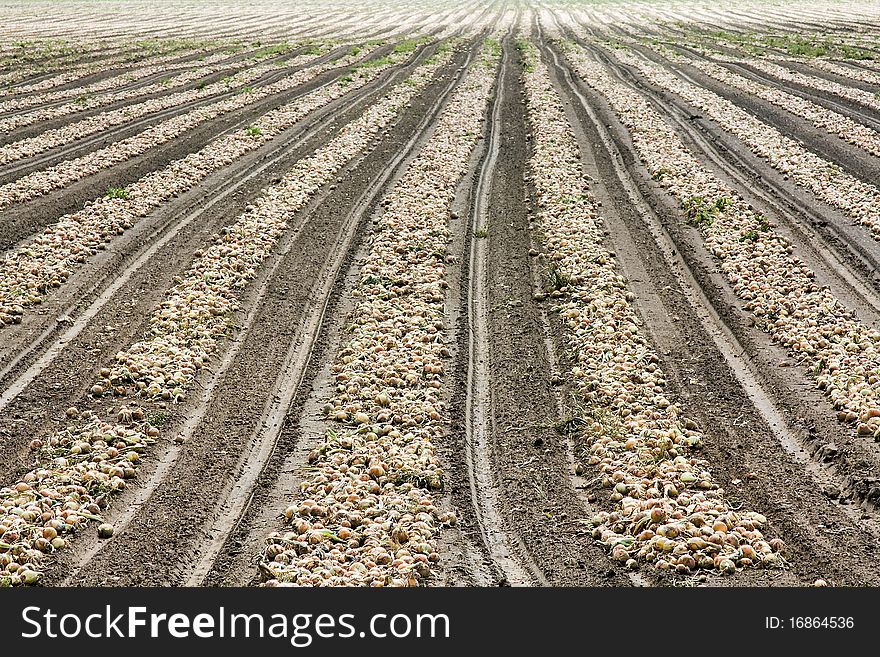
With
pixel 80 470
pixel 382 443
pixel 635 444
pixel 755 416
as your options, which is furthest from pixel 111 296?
pixel 755 416

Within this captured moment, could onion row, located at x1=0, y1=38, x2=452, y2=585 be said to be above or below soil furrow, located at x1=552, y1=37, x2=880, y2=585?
above

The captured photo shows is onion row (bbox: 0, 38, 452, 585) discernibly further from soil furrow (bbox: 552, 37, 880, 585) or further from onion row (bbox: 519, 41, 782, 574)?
soil furrow (bbox: 552, 37, 880, 585)

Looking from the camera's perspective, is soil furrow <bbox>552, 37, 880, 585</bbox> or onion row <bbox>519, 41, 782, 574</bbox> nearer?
onion row <bbox>519, 41, 782, 574</bbox>

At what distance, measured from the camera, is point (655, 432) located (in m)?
9.49

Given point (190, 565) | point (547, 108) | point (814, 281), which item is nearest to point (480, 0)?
point (547, 108)

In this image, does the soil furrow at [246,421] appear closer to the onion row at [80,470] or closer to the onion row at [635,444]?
the onion row at [80,470]

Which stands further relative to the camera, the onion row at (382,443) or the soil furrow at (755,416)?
the soil furrow at (755,416)

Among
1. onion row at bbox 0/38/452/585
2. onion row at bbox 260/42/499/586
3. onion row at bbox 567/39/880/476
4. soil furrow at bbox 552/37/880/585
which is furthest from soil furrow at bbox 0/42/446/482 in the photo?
onion row at bbox 567/39/880/476

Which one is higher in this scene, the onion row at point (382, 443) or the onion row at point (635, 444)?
the onion row at point (382, 443)

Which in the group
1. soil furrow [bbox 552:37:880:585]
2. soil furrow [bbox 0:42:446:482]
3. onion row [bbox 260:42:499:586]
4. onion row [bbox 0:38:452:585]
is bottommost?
soil furrow [bbox 552:37:880:585]

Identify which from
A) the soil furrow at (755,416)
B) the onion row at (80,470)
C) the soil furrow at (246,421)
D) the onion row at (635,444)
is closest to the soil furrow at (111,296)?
the onion row at (80,470)

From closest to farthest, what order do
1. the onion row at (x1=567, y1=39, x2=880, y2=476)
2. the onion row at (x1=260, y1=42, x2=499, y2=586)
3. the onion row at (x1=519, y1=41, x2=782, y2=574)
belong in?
1. the onion row at (x1=260, y1=42, x2=499, y2=586)
2. the onion row at (x1=519, y1=41, x2=782, y2=574)
3. the onion row at (x1=567, y1=39, x2=880, y2=476)

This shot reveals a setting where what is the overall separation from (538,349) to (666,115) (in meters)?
18.2

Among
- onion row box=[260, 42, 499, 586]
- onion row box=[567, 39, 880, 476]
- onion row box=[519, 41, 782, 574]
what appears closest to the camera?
onion row box=[260, 42, 499, 586]
